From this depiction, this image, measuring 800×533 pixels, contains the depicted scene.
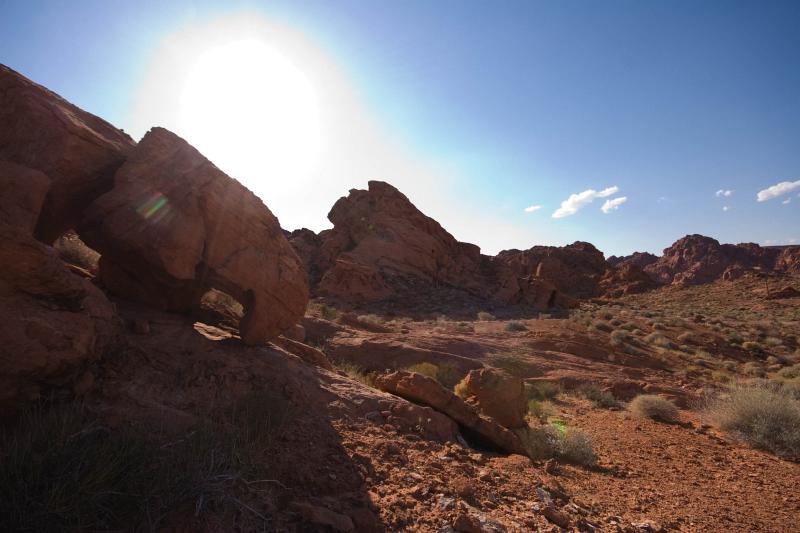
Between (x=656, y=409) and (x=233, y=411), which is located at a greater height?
(x=233, y=411)

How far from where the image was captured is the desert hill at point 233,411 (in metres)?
2.85

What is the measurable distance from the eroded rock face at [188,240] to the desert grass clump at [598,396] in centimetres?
823

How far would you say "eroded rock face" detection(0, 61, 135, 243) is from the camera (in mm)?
4859

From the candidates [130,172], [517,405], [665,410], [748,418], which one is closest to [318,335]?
[517,405]

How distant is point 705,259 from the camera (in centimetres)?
8081

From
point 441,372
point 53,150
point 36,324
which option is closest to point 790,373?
point 441,372

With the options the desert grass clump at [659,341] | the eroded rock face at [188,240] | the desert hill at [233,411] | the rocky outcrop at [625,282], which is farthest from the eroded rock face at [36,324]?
the rocky outcrop at [625,282]

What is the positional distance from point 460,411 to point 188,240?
473 centimetres

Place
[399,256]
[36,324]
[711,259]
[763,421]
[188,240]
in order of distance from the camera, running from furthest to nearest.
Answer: [711,259]
[399,256]
[763,421]
[188,240]
[36,324]

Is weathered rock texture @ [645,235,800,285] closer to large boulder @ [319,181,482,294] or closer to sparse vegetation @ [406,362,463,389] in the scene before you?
large boulder @ [319,181,482,294]

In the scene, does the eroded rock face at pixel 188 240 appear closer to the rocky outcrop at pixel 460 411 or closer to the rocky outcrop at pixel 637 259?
the rocky outcrop at pixel 460 411

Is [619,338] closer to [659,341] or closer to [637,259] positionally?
[659,341]

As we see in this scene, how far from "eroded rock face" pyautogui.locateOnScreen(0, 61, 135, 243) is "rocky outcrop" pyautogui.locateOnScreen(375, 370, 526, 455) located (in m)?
5.42

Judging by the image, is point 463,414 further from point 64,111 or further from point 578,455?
point 64,111
